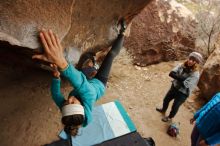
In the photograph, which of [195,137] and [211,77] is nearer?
[195,137]

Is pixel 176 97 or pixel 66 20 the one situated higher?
pixel 66 20

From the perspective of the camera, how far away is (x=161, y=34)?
19.8 ft

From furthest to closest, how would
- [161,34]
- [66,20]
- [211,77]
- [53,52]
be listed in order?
[161,34] → [211,77] → [66,20] → [53,52]

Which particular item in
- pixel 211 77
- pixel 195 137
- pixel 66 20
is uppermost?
pixel 66 20

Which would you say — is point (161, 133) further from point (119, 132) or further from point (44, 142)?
point (44, 142)

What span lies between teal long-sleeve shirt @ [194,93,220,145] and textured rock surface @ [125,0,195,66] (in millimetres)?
3229

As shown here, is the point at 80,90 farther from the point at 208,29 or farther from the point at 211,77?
the point at 208,29

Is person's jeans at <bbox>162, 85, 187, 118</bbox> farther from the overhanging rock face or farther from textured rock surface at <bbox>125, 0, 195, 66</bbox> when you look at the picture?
textured rock surface at <bbox>125, 0, 195, 66</bbox>

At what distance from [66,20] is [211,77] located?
12.0ft

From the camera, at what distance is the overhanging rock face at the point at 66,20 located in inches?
78.8

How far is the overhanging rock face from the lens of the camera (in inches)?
78.8

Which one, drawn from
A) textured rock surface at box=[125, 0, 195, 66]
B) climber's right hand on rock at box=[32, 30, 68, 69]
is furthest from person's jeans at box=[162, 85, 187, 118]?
climber's right hand on rock at box=[32, 30, 68, 69]

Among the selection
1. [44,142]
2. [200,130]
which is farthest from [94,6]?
[44,142]

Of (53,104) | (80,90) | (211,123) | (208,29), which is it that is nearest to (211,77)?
(208,29)
